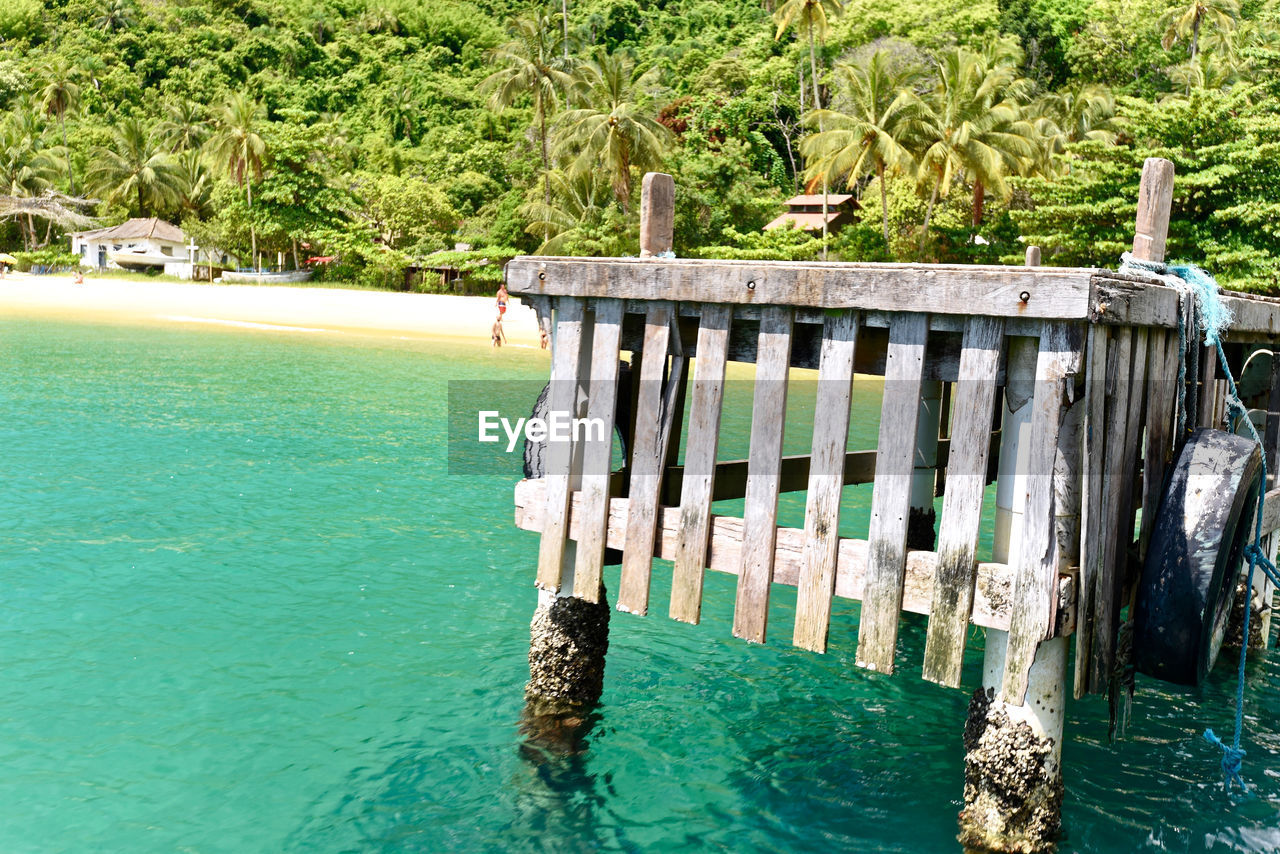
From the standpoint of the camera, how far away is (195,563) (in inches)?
413

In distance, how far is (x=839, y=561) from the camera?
4.83 m

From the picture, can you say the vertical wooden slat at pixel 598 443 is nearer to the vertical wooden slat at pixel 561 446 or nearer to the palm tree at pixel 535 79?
the vertical wooden slat at pixel 561 446

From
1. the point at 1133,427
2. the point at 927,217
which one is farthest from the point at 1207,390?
the point at 927,217

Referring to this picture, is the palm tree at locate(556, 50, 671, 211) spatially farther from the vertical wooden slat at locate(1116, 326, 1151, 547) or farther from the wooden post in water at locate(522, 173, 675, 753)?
the vertical wooden slat at locate(1116, 326, 1151, 547)

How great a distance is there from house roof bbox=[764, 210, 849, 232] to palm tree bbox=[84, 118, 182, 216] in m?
36.0

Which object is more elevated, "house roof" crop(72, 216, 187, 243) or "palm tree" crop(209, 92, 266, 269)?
"palm tree" crop(209, 92, 266, 269)

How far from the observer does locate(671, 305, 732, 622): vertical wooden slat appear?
5090 millimetres

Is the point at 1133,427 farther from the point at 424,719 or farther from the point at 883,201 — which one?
the point at 883,201

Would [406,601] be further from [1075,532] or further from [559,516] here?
[1075,532]

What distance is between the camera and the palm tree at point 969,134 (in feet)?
121

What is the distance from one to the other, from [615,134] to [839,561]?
40.8 metres

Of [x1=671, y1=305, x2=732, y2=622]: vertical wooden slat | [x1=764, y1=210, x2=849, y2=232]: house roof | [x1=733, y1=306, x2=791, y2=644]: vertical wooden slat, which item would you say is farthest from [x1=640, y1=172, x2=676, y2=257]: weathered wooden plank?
[x1=764, y1=210, x2=849, y2=232]: house roof

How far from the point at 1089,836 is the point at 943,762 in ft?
3.23

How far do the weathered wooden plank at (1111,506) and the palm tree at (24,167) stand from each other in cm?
6874
